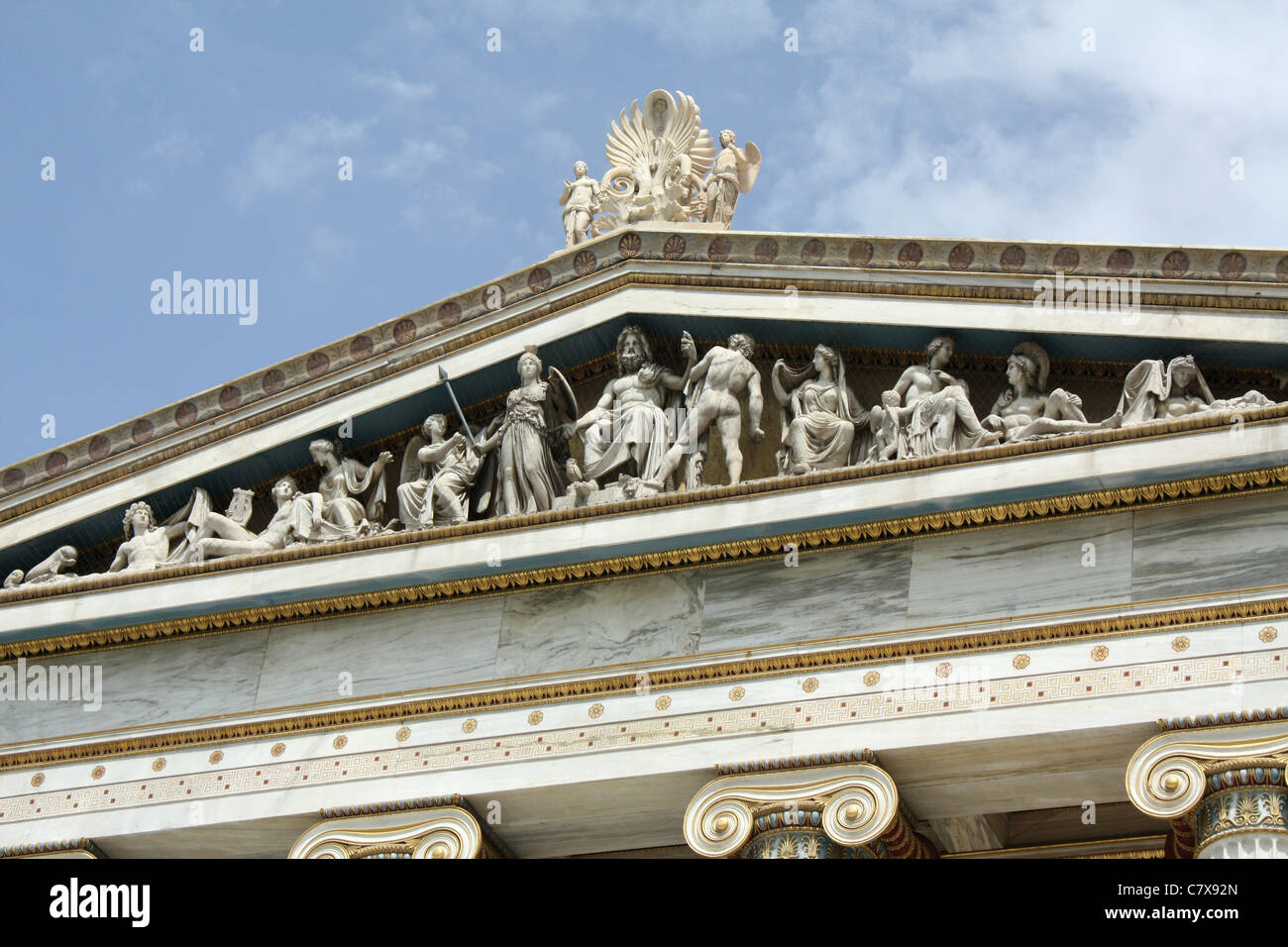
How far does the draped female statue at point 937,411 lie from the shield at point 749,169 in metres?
3.24

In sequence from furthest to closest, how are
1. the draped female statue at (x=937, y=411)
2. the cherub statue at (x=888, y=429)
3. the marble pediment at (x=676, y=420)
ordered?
the cherub statue at (x=888, y=429) → the draped female statue at (x=937, y=411) → the marble pediment at (x=676, y=420)

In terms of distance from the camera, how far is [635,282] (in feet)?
62.2

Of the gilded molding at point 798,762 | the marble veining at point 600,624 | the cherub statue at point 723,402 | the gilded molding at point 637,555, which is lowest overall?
the gilded molding at point 798,762

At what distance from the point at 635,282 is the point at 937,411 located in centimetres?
286

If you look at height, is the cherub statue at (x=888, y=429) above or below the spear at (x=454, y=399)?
below

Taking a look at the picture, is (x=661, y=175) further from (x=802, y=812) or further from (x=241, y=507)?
(x=802, y=812)

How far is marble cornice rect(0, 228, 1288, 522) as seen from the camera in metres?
17.2

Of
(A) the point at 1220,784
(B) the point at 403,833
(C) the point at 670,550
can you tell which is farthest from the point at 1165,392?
(B) the point at 403,833

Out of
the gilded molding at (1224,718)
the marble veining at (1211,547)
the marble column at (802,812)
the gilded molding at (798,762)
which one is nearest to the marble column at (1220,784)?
the gilded molding at (1224,718)

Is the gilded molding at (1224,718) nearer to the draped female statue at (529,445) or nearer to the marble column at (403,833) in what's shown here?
the marble column at (403,833)

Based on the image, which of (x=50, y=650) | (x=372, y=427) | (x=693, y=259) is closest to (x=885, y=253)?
(x=693, y=259)

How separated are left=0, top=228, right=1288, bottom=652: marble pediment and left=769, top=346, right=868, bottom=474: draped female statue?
0.08 feet

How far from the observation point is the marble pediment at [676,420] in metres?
16.9

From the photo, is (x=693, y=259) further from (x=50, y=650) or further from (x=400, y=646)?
(x=50, y=650)
